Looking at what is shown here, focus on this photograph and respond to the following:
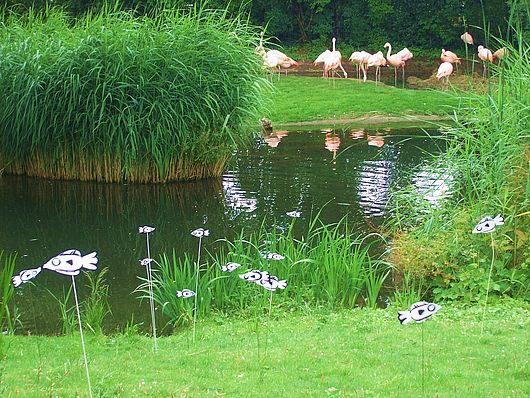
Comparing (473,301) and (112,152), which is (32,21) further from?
(473,301)

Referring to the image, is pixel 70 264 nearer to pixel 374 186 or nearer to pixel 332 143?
pixel 374 186

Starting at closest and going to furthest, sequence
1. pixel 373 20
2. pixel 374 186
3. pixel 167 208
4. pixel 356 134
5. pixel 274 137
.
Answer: pixel 167 208 → pixel 374 186 → pixel 274 137 → pixel 356 134 → pixel 373 20

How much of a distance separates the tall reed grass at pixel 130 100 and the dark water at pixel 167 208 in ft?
1.26

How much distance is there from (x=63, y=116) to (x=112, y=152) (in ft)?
2.88

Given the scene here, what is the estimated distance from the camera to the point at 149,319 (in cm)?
657

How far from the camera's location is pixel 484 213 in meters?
7.09

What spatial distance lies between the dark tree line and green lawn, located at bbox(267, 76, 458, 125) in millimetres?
Result: 10127

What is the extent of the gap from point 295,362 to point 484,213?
331 cm

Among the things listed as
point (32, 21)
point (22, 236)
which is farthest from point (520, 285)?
point (32, 21)

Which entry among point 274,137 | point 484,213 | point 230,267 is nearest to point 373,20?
point 274,137

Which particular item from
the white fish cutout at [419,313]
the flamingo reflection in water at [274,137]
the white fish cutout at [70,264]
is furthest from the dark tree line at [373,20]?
the white fish cutout at [419,313]

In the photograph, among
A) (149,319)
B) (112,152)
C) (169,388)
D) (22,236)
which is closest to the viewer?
(169,388)

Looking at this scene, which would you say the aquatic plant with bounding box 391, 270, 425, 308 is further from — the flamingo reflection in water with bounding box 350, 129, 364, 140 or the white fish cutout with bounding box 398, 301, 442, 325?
the flamingo reflection in water with bounding box 350, 129, 364, 140

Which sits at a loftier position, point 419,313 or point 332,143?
point 419,313
